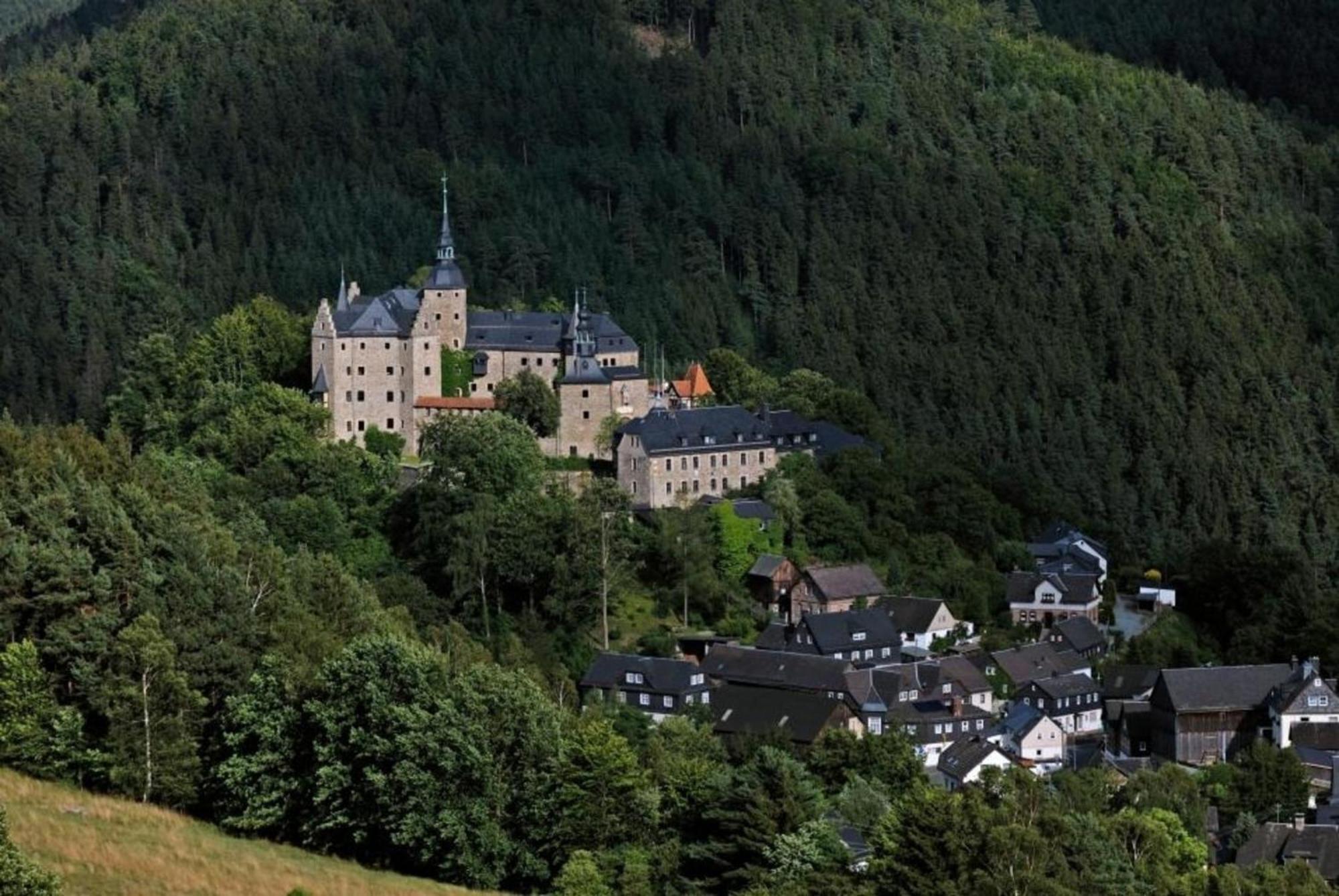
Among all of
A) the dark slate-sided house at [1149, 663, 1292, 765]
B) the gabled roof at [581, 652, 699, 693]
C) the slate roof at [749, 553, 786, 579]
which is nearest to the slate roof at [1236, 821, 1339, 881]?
the dark slate-sided house at [1149, 663, 1292, 765]

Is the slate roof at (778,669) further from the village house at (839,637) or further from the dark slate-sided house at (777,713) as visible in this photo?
the village house at (839,637)

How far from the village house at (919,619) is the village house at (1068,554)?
982 centimetres

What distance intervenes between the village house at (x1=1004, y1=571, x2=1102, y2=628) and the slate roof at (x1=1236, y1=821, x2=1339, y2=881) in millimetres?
27445

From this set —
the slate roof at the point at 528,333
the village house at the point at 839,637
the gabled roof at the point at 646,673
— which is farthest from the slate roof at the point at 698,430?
the gabled roof at the point at 646,673

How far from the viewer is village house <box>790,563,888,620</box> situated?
9844 centimetres

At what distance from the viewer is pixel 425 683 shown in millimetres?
59156

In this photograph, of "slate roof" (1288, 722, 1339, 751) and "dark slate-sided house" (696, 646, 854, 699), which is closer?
"dark slate-sided house" (696, 646, 854, 699)

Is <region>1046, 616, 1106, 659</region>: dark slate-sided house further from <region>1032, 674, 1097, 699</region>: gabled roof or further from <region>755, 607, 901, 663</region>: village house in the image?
<region>755, 607, 901, 663</region>: village house

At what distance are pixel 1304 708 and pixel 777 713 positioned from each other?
21.3m

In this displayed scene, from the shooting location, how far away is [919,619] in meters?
99.4

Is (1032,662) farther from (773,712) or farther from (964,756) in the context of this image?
(773,712)

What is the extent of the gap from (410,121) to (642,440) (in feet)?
232

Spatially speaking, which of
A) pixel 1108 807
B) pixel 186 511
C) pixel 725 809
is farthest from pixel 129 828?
pixel 1108 807

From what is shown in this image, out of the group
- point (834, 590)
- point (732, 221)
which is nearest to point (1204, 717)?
point (834, 590)
